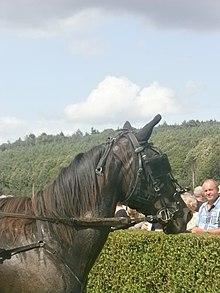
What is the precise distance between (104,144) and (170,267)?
453 cm

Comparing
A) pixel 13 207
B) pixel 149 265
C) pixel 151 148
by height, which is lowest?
pixel 149 265

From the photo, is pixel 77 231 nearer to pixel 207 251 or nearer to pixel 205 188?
pixel 207 251

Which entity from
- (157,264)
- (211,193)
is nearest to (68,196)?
(211,193)

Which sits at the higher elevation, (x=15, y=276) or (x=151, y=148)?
(x=151, y=148)

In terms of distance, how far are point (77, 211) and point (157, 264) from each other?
4.70 meters

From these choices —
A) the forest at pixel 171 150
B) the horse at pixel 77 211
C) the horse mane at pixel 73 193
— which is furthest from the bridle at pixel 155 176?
the forest at pixel 171 150

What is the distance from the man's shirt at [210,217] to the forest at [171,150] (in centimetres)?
2710

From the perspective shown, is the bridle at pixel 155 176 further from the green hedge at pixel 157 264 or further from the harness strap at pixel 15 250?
the green hedge at pixel 157 264

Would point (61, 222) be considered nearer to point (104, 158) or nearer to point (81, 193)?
point (81, 193)

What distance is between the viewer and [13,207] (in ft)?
17.0

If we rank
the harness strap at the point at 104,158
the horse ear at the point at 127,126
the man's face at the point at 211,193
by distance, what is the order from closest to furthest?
the harness strap at the point at 104,158
the horse ear at the point at 127,126
the man's face at the point at 211,193

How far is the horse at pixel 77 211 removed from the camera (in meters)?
4.96

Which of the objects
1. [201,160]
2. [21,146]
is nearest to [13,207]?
[201,160]

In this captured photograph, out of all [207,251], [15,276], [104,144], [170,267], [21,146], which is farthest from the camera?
[21,146]
